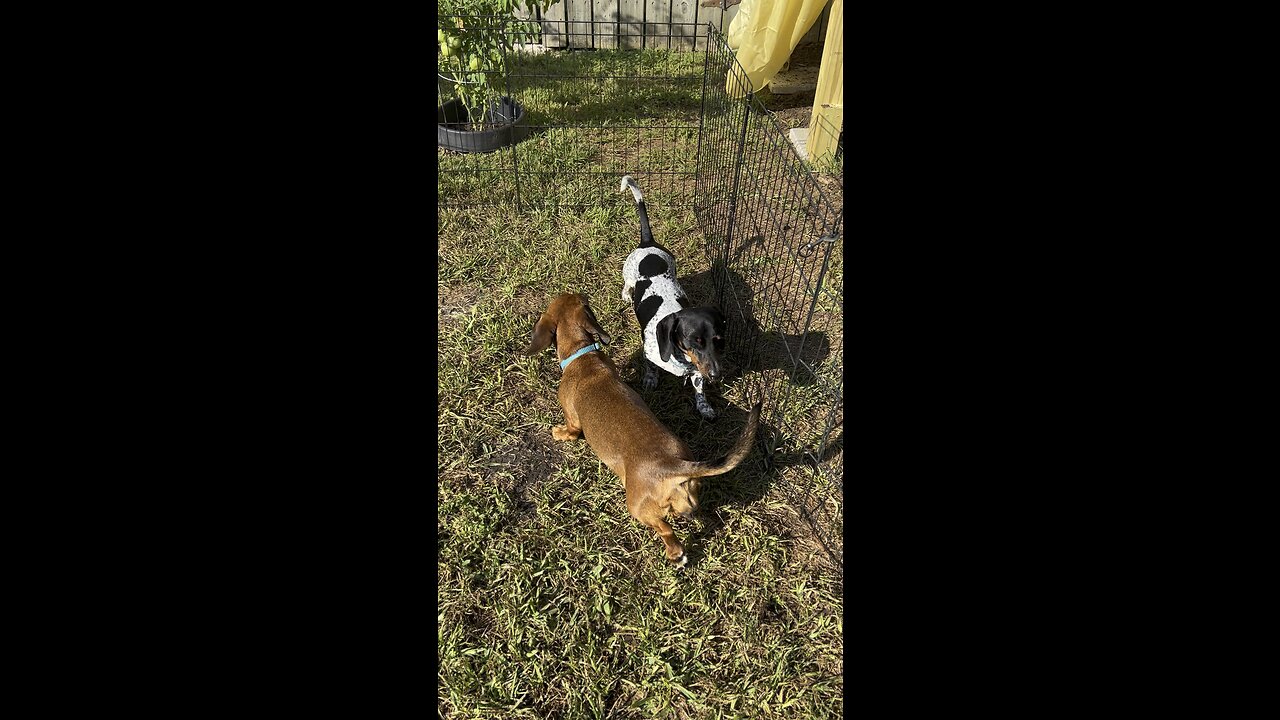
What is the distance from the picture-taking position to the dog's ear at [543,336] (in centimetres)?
344

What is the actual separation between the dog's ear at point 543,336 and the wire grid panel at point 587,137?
1.84 meters

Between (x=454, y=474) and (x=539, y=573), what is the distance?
78cm

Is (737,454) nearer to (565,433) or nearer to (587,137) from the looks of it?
(565,433)

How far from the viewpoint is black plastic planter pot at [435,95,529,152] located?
19.8ft

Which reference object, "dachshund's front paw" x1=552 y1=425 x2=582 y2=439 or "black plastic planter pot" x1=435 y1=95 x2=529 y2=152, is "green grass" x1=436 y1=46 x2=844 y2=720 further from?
"black plastic planter pot" x1=435 y1=95 x2=529 y2=152

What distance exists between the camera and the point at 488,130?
6055 mm

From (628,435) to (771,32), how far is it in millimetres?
5178

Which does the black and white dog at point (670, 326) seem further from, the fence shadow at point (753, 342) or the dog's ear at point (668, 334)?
the fence shadow at point (753, 342)

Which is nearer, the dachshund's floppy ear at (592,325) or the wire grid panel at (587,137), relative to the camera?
the dachshund's floppy ear at (592,325)

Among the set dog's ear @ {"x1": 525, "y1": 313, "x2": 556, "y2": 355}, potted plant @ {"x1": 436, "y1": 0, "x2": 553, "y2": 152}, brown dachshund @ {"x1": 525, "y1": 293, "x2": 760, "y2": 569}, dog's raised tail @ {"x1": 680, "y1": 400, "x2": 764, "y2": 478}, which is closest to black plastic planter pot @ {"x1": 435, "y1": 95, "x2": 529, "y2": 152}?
potted plant @ {"x1": 436, "y1": 0, "x2": 553, "y2": 152}

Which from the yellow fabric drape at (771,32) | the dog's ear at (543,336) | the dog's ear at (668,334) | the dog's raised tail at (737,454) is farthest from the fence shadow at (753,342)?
the yellow fabric drape at (771,32)

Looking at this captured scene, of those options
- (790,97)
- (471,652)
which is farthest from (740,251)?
(790,97)

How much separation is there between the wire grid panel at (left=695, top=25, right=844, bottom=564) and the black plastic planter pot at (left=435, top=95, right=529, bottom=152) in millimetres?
1954

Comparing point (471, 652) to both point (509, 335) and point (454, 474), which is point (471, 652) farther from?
point (509, 335)
